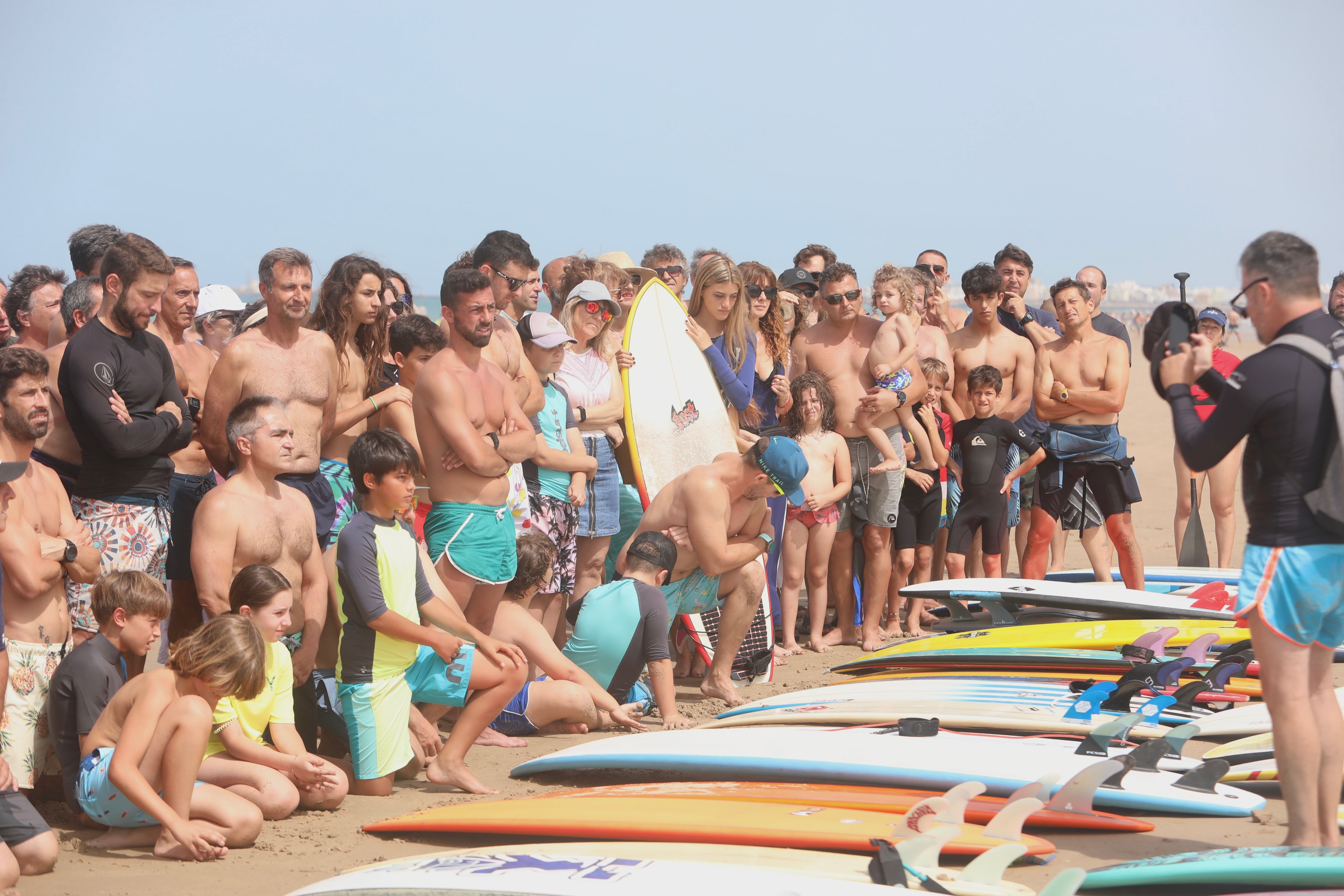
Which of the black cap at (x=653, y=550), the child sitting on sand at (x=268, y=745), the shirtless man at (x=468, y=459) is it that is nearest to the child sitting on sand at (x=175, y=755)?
the child sitting on sand at (x=268, y=745)

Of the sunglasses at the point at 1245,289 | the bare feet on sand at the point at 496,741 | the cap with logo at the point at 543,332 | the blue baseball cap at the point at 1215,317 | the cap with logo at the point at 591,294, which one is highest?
the cap with logo at the point at 591,294

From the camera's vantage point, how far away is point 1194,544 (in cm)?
840

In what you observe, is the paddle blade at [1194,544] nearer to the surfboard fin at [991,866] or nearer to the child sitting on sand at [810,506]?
the child sitting on sand at [810,506]

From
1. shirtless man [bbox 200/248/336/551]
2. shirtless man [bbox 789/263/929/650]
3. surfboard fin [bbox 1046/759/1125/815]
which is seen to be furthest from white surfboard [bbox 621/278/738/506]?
surfboard fin [bbox 1046/759/1125/815]

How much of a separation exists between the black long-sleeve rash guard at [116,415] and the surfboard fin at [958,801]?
9.88ft

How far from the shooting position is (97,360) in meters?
4.40

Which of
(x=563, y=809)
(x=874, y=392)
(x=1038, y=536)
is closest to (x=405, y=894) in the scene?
(x=563, y=809)

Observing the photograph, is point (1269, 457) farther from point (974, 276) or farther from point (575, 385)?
point (974, 276)

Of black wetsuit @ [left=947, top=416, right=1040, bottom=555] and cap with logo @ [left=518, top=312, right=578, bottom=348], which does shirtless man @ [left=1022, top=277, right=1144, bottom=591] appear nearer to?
black wetsuit @ [left=947, top=416, right=1040, bottom=555]

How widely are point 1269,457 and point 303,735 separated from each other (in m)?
3.54

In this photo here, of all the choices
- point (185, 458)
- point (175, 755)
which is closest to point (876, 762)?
point (175, 755)

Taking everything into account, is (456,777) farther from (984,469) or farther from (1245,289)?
(984,469)

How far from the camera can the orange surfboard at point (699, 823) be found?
3.43 meters

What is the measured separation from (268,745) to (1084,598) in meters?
4.52
